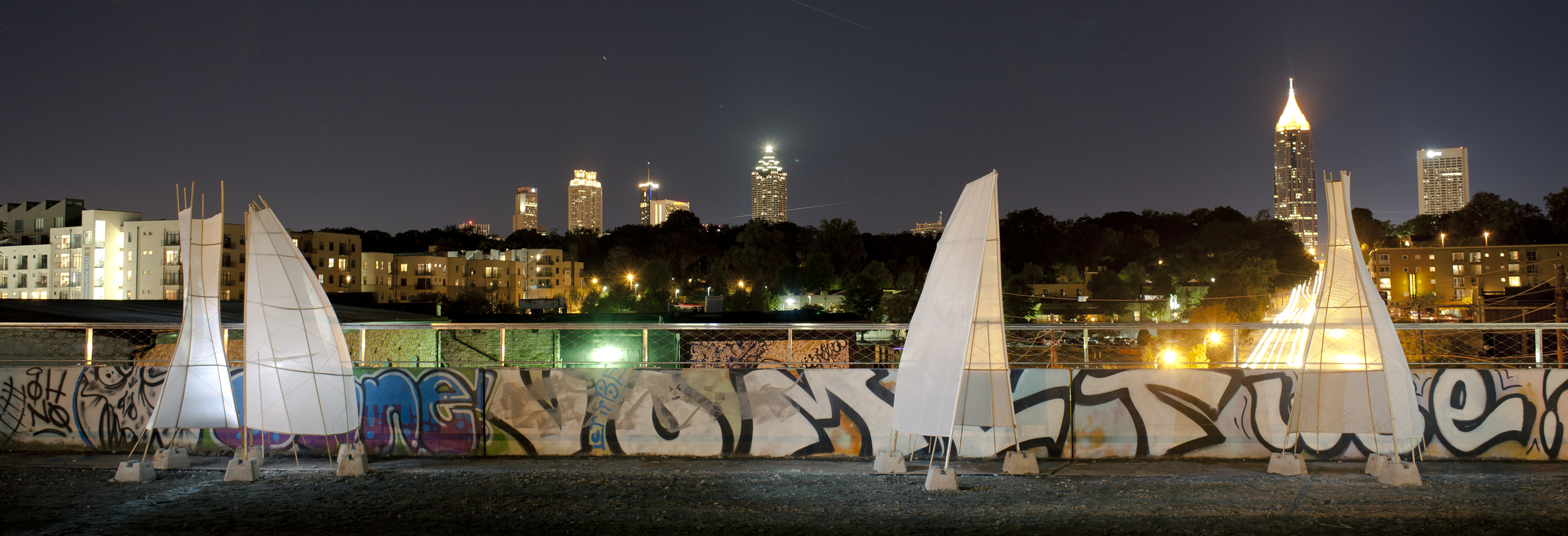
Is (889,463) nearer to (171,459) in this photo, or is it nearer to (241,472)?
(241,472)

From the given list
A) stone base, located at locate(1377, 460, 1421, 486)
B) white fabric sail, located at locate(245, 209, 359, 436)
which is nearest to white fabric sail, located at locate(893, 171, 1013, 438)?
stone base, located at locate(1377, 460, 1421, 486)

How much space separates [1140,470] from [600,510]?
5305mm

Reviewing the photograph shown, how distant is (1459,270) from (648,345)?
458 feet

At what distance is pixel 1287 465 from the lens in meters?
8.17

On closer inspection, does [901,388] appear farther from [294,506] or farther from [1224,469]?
[294,506]

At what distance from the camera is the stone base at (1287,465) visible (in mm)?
8117

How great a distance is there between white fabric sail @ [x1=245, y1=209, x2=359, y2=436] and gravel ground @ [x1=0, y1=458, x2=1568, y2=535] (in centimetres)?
60

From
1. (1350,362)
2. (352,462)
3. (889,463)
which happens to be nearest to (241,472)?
(352,462)

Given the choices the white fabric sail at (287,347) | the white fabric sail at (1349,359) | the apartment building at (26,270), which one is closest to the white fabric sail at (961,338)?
the white fabric sail at (1349,359)

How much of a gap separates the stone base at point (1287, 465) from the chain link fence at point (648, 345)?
1.13 m

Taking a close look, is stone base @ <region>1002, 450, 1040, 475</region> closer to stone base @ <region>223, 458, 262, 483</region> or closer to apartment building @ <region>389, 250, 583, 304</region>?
stone base @ <region>223, 458, 262, 483</region>

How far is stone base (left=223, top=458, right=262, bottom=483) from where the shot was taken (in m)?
7.93

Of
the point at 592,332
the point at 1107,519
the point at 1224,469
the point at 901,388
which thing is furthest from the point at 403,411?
the point at 592,332

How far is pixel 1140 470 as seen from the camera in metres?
8.42
